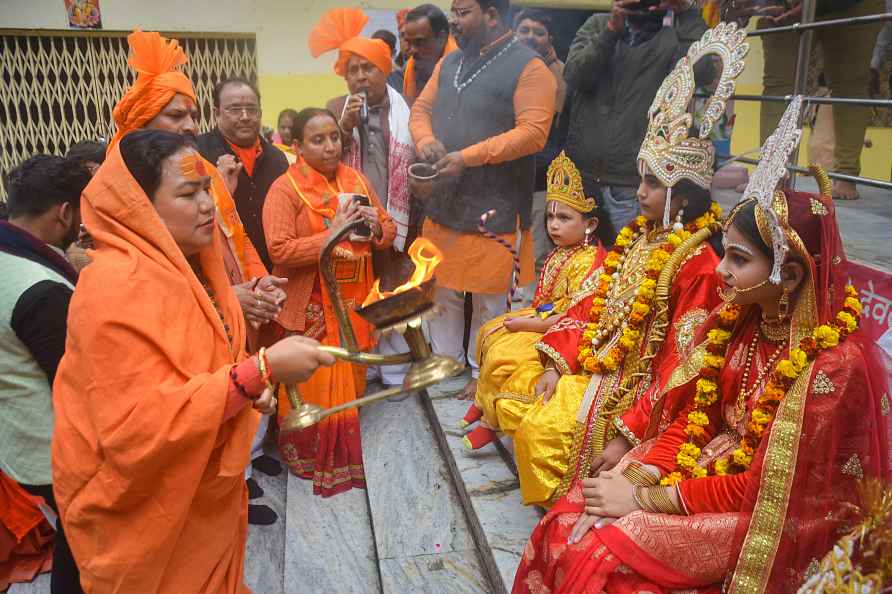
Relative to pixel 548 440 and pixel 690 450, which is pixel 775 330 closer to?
pixel 690 450

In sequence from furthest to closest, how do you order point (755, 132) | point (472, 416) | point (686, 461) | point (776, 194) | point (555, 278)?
point (755, 132) → point (472, 416) → point (555, 278) → point (686, 461) → point (776, 194)

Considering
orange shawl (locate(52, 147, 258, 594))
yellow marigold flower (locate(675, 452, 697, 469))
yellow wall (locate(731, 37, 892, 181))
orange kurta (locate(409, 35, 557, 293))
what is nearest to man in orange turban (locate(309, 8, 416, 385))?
orange kurta (locate(409, 35, 557, 293))

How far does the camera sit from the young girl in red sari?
74.4 inches

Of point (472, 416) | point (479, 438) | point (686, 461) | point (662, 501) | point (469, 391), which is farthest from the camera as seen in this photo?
point (469, 391)

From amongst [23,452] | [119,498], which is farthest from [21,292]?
[119,498]

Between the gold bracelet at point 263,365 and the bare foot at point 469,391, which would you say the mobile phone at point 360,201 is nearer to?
the bare foot at point 469,391

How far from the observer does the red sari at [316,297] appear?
13.3ft

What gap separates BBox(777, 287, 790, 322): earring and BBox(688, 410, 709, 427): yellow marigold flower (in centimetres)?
44

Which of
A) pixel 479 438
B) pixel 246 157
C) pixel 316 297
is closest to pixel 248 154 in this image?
pixel 246 157

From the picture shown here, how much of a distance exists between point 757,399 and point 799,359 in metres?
0.21

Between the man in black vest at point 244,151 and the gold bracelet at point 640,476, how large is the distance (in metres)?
2.89

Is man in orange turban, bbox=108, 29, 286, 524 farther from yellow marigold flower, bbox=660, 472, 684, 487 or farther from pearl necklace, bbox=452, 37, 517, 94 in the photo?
yellow marigold flower, bbox=660, 472, 684, 487

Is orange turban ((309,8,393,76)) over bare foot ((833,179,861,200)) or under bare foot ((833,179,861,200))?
over

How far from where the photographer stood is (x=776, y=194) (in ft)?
6.54
